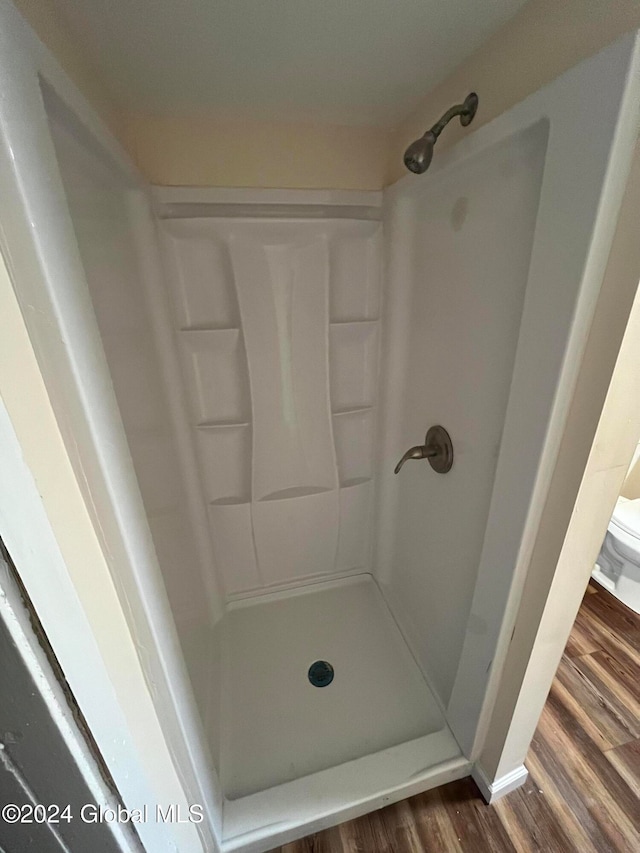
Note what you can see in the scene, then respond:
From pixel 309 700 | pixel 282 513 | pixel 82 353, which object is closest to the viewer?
pixel 82 353

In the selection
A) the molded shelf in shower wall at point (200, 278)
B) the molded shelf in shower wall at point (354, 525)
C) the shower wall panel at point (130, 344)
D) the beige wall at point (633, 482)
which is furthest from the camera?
the beige wall at point (633, 482)

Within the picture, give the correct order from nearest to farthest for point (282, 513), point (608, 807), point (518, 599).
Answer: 1. point (518, 599)
2. point (608, 807)
3. point (282, 513)

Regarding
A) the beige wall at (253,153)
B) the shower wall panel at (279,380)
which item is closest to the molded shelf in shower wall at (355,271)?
the shower wall panel at (279,380)

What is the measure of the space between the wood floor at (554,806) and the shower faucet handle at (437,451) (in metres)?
0.89

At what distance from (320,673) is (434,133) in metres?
1.53

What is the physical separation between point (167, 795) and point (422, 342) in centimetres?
111

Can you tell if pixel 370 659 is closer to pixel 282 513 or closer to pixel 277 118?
pixel 282 513

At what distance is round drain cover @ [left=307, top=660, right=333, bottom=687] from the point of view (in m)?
1.30

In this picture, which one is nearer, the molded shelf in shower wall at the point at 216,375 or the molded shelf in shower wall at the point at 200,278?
the molded shelf in shower wall at the point at 200,278

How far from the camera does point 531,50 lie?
25.4 inches

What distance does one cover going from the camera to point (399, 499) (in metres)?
1.46

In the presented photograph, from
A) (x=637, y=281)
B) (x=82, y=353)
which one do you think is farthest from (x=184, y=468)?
(x=637, y=281)

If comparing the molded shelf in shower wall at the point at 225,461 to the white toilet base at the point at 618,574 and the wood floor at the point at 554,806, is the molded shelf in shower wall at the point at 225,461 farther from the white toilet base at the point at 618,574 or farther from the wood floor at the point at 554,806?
the white toilet base at the point at 618,574

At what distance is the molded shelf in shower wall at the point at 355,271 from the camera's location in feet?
3.92
